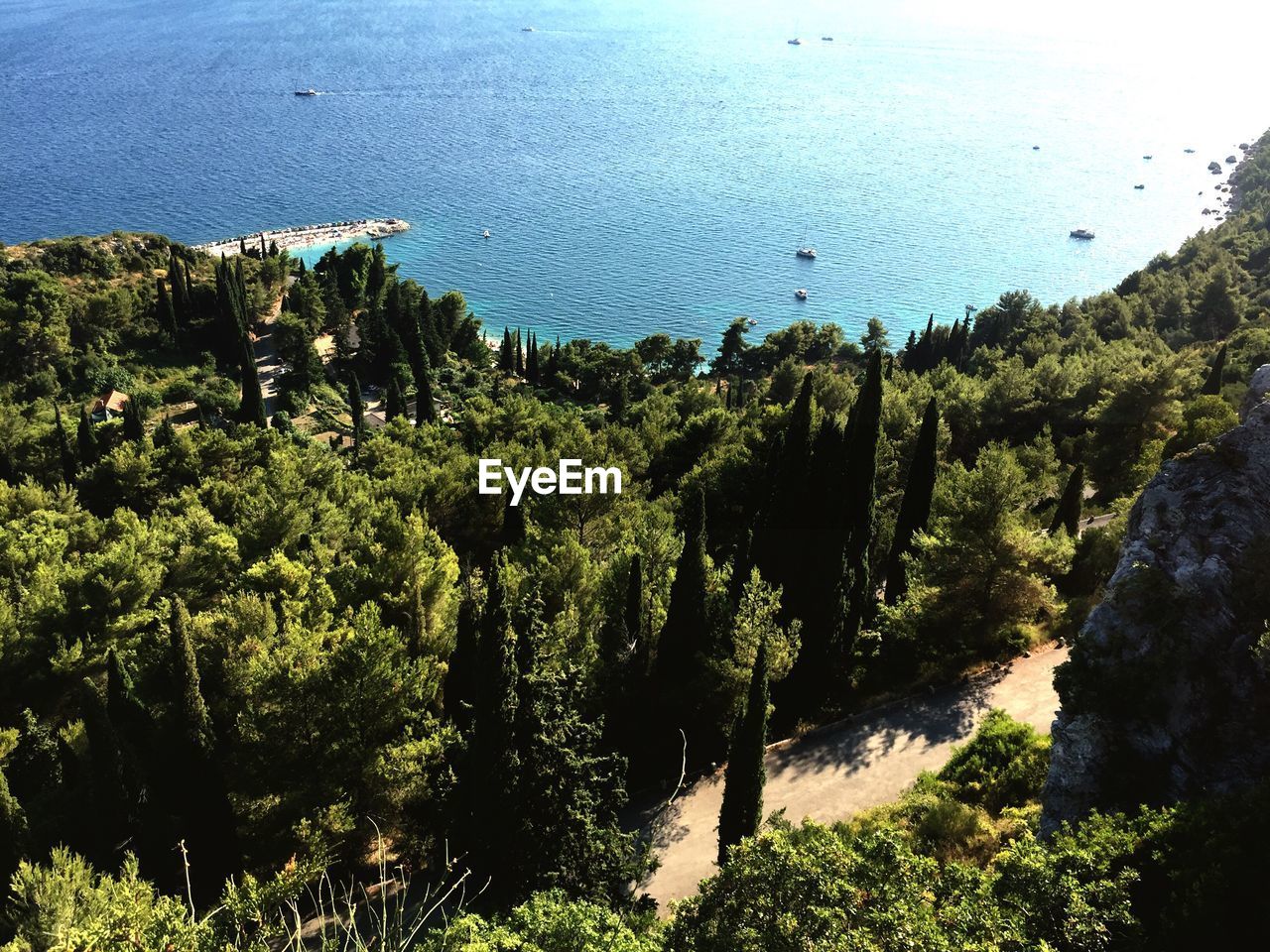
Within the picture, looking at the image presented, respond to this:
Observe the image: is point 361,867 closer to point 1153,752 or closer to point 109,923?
point 109,923

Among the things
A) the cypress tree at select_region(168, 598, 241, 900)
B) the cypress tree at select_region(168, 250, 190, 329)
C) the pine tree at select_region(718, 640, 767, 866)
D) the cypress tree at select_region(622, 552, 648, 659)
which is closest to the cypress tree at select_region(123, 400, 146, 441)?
the cypress tree at select_region(168, 250, 190, 329)

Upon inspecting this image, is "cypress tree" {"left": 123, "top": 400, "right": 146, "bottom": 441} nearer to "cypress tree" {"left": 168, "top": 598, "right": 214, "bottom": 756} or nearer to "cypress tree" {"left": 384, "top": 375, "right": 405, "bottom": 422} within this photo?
"cypress tree" {"left": 384, "top": 375, "right": 405, "bottom": 422}

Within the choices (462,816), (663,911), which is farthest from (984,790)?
(462,816)

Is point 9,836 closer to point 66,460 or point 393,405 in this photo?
point 66,460

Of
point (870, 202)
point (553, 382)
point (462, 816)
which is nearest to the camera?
point (462, 816)

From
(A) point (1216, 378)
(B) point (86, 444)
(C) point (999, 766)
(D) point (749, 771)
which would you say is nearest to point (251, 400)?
(B) point (86, 444)

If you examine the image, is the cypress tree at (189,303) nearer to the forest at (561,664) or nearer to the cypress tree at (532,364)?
the forest at (561,664)

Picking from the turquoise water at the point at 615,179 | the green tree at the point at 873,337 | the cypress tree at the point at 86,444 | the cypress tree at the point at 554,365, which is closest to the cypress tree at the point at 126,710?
the cypress tree at the point at 86,444
